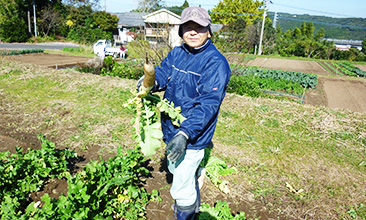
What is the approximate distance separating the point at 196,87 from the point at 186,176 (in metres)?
0.78

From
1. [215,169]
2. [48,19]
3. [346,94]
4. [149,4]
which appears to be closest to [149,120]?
[215,169]

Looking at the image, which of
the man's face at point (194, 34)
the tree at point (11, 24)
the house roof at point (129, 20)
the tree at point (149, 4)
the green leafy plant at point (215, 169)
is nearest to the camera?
the man's face at point (194, 34)

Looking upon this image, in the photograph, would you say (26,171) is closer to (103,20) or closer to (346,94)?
(346,94)

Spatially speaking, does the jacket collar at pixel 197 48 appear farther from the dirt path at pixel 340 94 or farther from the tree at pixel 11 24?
the tree at pixel 11 24

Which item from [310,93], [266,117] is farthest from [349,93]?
[266,117]

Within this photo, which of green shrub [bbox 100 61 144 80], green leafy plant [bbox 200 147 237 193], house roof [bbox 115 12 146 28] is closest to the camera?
green leafy plant [bbox 200 147 237 193]

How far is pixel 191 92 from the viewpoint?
84.4 inches

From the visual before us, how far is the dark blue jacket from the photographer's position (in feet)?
6.36

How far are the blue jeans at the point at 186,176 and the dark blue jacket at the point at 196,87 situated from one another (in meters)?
0.11

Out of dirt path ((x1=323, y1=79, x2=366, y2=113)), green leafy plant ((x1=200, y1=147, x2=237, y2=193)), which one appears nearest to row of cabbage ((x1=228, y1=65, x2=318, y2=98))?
dirt path ((x1=323, y1=79, x2=366, y2=113))

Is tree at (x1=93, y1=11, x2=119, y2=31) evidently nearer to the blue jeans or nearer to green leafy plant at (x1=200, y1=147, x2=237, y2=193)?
green leafy plant at (x1=200, y1=147, x2=237, y2=193)

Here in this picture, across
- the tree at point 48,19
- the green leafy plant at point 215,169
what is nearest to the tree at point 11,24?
the tree at point 48,19

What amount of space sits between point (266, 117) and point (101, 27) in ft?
112

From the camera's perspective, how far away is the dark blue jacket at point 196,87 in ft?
6.36
